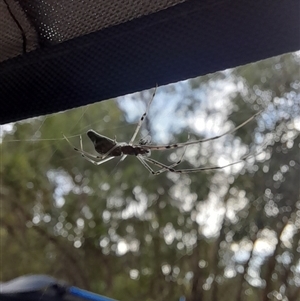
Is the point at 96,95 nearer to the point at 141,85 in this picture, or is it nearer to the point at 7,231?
the point at 141,85

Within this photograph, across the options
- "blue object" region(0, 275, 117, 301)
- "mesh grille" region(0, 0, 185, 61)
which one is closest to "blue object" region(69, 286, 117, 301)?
"blue object" region(0, 275, 117, 301)

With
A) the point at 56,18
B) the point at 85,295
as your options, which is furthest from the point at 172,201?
the point at 56,18

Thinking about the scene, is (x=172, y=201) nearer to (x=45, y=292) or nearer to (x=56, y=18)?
(x=45, y=292)

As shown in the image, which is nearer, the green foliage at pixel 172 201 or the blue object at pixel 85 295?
the green foliage at pixel 172 201

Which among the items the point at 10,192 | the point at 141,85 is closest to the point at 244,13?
the point at 141,85

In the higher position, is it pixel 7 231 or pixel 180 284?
pixel 7 231

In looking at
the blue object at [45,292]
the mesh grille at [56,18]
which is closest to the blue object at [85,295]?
the blue object at [45,292]

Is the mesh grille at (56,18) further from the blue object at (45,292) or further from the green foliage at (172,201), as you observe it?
the blue object at (45,292)
